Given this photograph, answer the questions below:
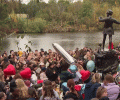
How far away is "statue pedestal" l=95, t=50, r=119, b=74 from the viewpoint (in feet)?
22.8

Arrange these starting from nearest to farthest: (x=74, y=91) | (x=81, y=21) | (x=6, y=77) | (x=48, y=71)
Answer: (x=74, y=91) → (x=6, y=77) → (x=48, y=71) → (x=81, y=21)

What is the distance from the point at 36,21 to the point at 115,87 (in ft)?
161

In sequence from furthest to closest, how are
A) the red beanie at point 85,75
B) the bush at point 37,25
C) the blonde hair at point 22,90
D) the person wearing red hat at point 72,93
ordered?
the bush at point 37,25, the red beanie at point 85,75, the blonde hair at point 22,90, the person wearing red hat at point 72,93

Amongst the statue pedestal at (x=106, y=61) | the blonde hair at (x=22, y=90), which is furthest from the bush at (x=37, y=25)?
the blonde hair at (x=22, y=90)

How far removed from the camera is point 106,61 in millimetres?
7008

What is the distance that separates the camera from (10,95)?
4.04 meters

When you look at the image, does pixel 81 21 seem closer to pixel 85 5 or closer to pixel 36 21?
pixel 85 5

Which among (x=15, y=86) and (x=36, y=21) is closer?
(x=15, y=86)

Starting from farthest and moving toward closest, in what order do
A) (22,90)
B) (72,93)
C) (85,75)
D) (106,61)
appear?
1. (106,61)
2. (85,75)
3. (22,90)
4. (72,93)

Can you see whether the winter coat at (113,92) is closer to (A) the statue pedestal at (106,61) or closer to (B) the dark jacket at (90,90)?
(B) the dark jacket at (90,90)

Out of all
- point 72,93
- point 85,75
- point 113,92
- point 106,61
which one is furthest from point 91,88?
point 106,61

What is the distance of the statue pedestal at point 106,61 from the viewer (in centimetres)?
695

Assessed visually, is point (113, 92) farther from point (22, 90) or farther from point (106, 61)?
point (106, 61)

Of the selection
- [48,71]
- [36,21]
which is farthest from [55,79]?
[36,21]
